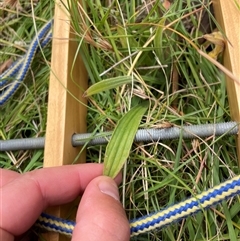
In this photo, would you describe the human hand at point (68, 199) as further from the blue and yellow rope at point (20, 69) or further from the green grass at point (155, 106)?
the blue and yellow rope at point (20, 69)

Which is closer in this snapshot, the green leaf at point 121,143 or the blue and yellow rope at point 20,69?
the green leaf at point 121,143

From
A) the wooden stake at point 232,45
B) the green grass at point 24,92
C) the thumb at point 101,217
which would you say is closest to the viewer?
the thumb at point 101,217

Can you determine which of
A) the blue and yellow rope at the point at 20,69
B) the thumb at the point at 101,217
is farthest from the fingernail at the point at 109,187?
the blue and yellow rope at the point at 20,69

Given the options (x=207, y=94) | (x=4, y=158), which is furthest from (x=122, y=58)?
(x=4, y=158)

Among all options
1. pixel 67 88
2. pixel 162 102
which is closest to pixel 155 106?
Result: pixel 162 102

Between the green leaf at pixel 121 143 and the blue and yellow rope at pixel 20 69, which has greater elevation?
the blue and yellow rope at pixel 20 69

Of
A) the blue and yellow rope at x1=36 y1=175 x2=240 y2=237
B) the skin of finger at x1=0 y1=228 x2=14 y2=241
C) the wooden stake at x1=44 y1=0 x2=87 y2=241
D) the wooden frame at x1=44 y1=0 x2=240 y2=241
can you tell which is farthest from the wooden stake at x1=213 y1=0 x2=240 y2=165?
the skin of finger at x1=0 y1=228 x2=14 y2=241

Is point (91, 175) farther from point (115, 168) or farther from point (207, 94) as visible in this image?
point (207, 94)
